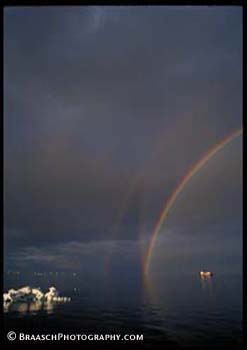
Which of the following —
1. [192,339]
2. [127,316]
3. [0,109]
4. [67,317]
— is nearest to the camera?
[0,109]

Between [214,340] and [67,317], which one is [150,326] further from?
[67,317]

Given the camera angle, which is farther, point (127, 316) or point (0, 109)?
point (127, 316)

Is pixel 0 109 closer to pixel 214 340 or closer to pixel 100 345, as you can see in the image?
pixel 100 345

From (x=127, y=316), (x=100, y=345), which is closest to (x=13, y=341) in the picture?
(x=100, y=345)

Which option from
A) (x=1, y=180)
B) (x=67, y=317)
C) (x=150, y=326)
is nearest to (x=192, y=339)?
(x=150, y=326)

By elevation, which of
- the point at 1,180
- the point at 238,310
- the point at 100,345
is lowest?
the point at 238,310

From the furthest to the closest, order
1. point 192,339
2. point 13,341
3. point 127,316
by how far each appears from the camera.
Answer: point 127,316 < point 192,339 < point 13,341
